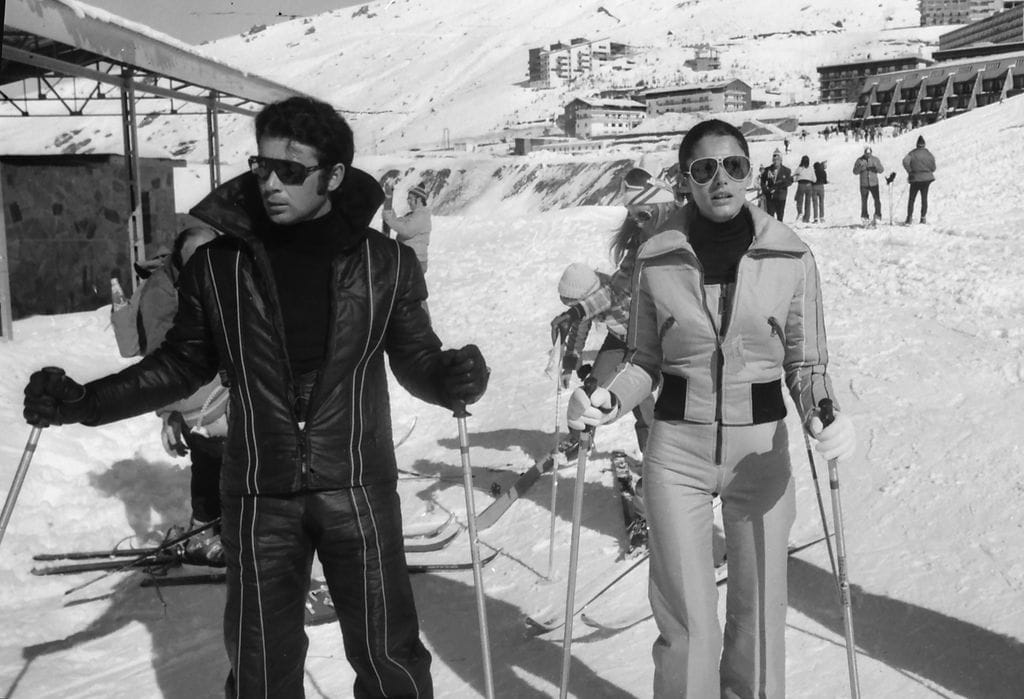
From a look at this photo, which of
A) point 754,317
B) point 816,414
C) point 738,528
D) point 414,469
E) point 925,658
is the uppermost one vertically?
point 754,317

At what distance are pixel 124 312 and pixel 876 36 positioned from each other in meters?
148

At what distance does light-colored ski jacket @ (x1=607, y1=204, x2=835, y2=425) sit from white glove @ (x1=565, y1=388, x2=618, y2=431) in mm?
40

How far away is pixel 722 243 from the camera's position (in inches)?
129

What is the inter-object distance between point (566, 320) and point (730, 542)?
2973mm

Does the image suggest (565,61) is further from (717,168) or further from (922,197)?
(717,168)

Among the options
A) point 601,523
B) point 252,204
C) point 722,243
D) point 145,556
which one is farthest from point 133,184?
point 722,243

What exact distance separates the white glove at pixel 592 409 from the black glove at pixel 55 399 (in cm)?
129

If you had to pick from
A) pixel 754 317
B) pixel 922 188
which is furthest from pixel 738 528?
pixel 922 188

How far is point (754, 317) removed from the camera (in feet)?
10.5

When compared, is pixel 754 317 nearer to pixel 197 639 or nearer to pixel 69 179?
pixel 197 639

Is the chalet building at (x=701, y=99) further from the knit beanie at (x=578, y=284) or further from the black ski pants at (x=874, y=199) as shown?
the knit beanie at (x=578, y=284)

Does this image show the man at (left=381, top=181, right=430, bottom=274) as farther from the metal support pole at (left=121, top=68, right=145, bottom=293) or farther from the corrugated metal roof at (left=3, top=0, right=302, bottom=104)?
the metal support pole at (left=121, top=68, right=145, bottom=293)

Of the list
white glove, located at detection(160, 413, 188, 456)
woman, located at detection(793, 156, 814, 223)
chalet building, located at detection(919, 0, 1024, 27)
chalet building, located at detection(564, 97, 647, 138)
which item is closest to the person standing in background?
woman, located at detection(793, 156, 814, 223)

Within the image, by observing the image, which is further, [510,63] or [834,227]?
[510,63]
